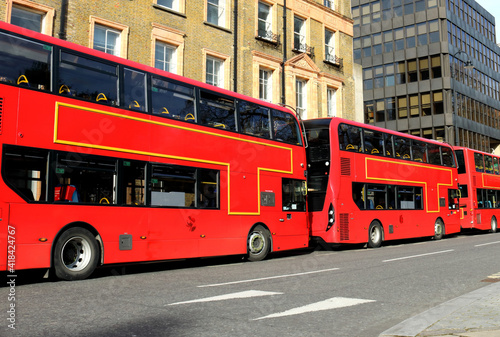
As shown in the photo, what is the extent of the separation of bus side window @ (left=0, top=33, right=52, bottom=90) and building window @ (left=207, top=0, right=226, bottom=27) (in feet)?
48.2

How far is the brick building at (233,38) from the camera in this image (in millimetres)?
17625

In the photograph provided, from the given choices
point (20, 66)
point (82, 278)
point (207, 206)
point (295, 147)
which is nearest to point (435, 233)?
point (295, 147)

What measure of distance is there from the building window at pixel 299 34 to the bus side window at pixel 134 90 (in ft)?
57.3

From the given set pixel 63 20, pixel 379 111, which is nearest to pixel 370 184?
pixel 63 20

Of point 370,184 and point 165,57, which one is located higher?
point 165,57

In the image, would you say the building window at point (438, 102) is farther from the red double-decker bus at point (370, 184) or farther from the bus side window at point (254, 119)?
the bus side window at point (254, 119)

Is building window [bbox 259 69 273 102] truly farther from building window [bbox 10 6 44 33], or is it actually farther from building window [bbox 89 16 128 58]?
building window [bbox 10 6 44 33]

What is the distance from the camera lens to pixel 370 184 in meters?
18.0

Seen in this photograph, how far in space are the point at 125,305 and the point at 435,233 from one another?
19.0 meters

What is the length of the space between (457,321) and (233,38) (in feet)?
65.4

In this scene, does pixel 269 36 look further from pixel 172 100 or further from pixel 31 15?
pixel 172 100

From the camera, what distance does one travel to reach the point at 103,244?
945 cm

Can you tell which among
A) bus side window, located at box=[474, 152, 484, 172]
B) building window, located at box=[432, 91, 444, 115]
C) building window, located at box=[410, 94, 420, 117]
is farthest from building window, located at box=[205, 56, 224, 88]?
building window, located at box=[410, 94, 420, 117]

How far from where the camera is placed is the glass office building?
48.8 m
